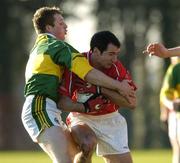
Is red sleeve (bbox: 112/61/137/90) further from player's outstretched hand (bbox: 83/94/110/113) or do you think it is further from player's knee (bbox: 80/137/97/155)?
player's knee (bbox: 80/137/97/155)

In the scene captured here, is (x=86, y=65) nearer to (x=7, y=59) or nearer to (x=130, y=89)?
(x=130, y=89)

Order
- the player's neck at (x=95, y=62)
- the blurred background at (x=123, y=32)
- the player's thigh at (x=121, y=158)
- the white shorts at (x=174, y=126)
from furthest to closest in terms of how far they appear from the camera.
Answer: the blurred background at (x=123, y=32), the white shorts at (x=174, y=126), the player's thigh at (x=121, y=158), the player's neck at (x=95, y=62)

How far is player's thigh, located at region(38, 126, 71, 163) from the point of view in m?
10.0

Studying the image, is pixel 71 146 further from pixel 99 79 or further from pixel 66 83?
pixel 99 79

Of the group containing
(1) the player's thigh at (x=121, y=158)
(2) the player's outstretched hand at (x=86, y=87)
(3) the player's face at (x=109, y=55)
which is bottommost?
(1) the player's thigh at (x=121, y=158)

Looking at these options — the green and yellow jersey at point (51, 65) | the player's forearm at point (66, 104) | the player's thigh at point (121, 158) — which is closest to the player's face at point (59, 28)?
the green and yellow jersey at point (51, 65)

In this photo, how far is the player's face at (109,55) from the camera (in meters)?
10.4

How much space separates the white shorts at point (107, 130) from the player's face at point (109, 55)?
2.34 feet

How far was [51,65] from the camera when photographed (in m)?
10.1

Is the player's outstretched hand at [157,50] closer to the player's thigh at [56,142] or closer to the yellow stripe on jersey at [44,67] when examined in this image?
the yellow stripe on jersey at [44,67]

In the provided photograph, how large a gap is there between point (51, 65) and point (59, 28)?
513mm

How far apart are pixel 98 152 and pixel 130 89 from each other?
117cm

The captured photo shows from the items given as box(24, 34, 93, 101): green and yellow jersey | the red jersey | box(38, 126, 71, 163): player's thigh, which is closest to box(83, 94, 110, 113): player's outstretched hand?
the red jersey

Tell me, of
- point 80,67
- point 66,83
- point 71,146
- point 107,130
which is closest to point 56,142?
point 71,146
